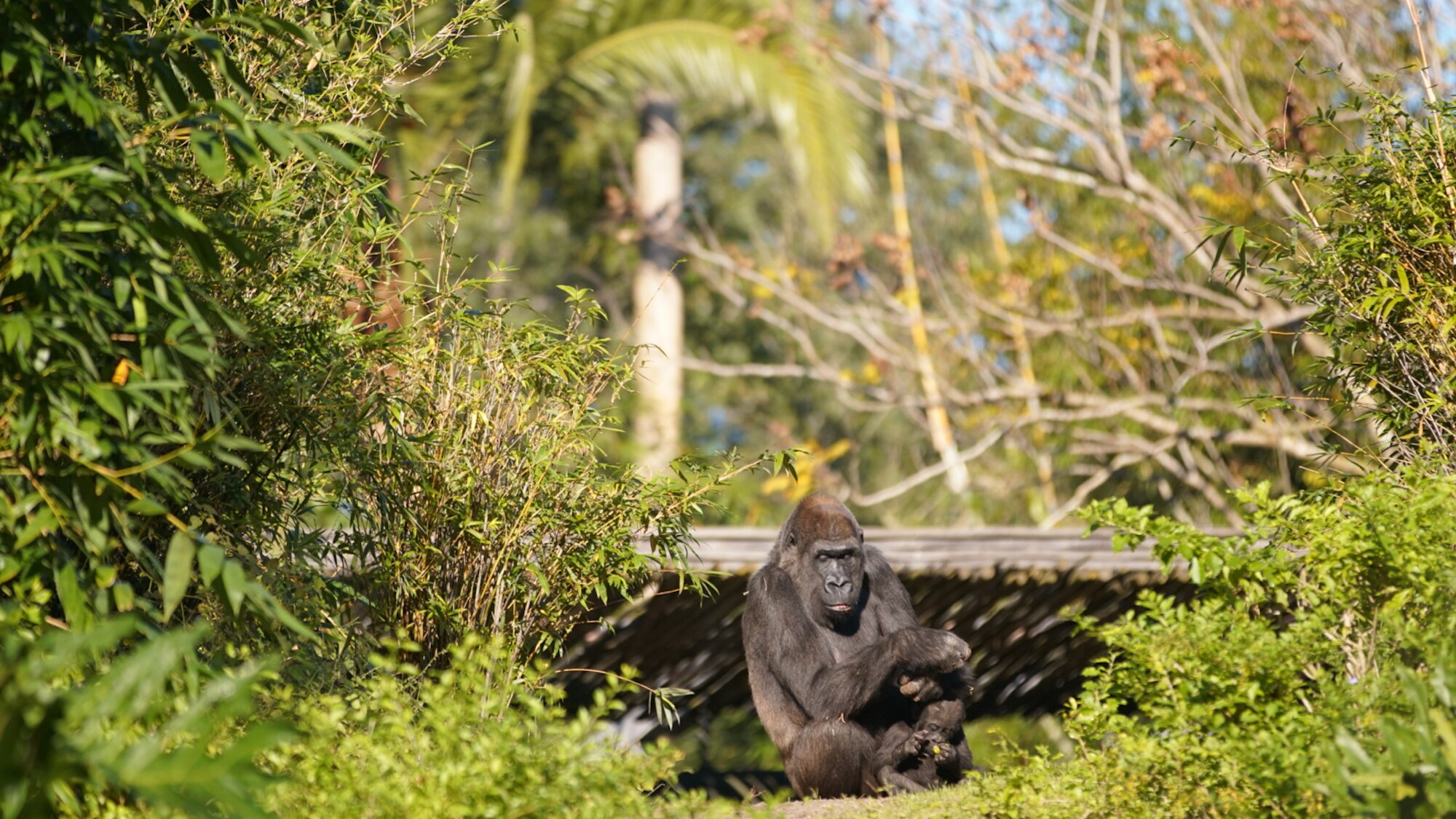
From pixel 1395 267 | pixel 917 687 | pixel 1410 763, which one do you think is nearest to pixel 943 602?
pixel 917 687

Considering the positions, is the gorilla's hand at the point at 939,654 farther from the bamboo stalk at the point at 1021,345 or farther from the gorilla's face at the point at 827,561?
the bamboo stalk at the point at 1021,345

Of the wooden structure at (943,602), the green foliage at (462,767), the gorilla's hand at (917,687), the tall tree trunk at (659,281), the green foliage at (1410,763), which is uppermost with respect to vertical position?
the green foliage at (1410,763)

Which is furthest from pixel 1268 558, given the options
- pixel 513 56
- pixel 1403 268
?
pixel 513 56

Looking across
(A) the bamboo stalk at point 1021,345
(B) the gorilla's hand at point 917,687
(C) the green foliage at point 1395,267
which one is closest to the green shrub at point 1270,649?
(C) the green foliage at point 1395,267

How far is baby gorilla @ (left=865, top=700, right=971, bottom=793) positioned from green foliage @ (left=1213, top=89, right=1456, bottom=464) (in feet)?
5.90

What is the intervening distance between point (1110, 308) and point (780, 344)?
774cm

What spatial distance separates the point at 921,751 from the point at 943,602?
2.25 meters

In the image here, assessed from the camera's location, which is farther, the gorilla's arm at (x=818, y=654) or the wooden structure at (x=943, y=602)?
the wooden structure at (x=943, y=602)

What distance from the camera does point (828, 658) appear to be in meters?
5.31

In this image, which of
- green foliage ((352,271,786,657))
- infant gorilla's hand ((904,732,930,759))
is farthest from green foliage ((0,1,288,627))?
infant gorilla's hand ((904,732,930,759))

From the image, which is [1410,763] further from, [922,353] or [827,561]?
[922,353]

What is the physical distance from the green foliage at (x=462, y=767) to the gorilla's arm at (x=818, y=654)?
188 cm

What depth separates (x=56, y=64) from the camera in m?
3.04

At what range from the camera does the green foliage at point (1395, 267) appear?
454 cm
